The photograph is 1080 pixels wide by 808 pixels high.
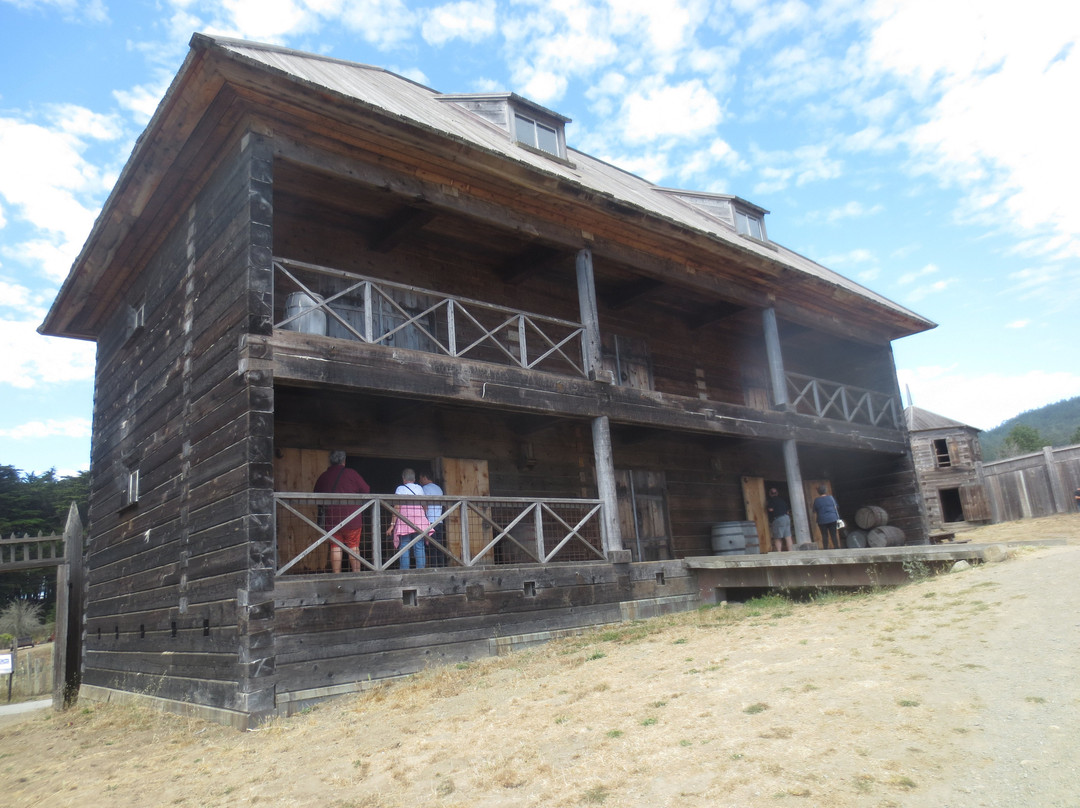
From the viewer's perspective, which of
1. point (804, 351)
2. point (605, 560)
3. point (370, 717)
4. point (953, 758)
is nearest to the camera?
point (953, 758)

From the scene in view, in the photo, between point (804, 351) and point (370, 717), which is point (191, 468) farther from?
point (804, 351)

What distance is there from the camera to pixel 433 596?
340 inches

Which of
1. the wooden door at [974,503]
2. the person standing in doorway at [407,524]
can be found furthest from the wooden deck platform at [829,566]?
the wooden door at [974,503]

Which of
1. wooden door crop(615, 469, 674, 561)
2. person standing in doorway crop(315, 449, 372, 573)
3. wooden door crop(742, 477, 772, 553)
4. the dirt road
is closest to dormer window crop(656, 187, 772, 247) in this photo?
wooden door crop(742, 477, 772, 553)

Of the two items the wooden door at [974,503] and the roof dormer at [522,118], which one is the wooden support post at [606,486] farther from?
the wooden door at [974,503]

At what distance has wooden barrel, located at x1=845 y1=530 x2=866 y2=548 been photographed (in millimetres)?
17281

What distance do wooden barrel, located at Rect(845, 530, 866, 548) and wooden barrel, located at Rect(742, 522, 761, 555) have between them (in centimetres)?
368

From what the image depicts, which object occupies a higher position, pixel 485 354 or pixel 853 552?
pixel 485 354

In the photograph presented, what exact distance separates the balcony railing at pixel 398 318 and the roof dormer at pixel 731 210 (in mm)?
7073

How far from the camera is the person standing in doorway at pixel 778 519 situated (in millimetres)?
15688

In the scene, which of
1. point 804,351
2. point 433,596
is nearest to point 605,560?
point 433,596

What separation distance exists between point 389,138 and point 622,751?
7276 millimetres

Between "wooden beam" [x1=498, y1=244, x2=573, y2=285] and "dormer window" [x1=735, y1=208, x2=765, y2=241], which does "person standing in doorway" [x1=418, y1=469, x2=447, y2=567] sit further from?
"dormer window" [x1=735, y1=208, x2=765, y2=241]

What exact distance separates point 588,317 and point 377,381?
152 inches
